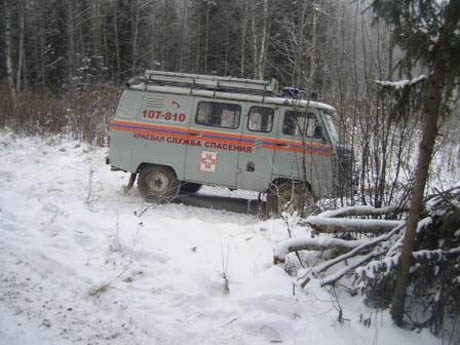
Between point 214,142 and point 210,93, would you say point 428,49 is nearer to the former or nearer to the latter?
point 214,142

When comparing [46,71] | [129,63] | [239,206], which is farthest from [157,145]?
Answer: [46,71]

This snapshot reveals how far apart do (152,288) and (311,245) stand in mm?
1487

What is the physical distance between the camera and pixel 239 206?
8.56 metres

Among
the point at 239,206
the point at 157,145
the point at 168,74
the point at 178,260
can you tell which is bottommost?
the point at 239,206

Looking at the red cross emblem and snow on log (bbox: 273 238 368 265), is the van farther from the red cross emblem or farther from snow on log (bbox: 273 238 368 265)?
snow on log (bbox: 273 238 368 265)

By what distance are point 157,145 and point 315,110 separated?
128 inches

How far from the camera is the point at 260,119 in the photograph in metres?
7.47

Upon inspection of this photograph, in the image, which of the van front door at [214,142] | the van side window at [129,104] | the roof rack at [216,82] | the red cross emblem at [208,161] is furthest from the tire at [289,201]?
the van side window at [129,104]

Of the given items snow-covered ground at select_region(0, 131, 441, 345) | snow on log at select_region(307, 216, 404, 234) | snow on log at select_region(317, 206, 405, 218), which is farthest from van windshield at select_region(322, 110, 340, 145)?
snow on log at select_region(307, 216, 404, 234)

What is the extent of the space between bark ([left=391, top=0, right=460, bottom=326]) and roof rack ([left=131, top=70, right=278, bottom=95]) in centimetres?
518

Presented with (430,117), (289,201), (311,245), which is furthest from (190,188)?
(430,117)

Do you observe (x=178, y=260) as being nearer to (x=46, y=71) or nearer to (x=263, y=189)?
(x=263, y=189)

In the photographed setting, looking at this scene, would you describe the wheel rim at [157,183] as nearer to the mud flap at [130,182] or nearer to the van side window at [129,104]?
the mud flap at [130,182]

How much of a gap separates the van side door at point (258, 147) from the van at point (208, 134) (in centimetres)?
2
